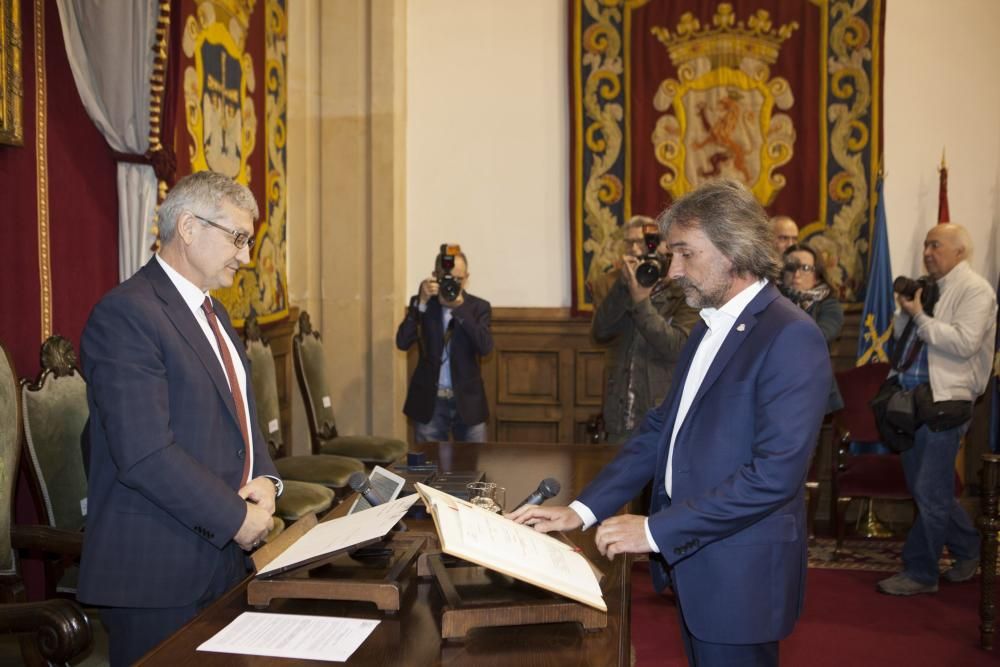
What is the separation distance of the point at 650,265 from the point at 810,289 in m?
1.17

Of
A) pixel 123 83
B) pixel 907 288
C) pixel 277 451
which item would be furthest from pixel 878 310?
pixel 123 83

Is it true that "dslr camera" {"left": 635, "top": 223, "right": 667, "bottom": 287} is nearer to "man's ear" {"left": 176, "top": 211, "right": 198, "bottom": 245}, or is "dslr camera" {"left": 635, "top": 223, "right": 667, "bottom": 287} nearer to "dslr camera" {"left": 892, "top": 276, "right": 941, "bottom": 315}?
"dslr camera" {"left": 892, "top": 276, "right": 941, "bottom": 315}

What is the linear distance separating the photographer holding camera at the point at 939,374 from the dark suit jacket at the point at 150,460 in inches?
133

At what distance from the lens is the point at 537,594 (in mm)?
1798

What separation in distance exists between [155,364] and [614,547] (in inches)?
42.0

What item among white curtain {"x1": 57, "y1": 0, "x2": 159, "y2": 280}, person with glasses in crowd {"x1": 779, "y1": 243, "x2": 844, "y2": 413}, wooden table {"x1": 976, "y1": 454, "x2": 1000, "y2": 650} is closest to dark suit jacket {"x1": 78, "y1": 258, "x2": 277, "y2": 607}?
white curtain {"x1": 57, "y1": 0, "x2": 159, "y2": 280}

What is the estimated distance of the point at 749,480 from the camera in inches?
76.1

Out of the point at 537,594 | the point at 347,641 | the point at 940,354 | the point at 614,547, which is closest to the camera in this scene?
the point at 347,641

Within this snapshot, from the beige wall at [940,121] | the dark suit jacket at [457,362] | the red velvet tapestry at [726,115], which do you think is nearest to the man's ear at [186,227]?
the dark suit jacket at [457,362]

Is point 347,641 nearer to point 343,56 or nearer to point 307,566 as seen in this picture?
point 307,566

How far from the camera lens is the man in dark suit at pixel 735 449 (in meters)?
1.94

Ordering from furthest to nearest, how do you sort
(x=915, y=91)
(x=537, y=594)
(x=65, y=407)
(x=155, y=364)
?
(x=915, y=91) → (x=65, y=407) → (x=155, y=364) → (x=537, y=594)

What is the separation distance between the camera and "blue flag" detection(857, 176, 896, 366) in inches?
234

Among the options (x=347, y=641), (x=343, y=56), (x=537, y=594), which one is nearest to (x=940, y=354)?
(x=537, y=594)
